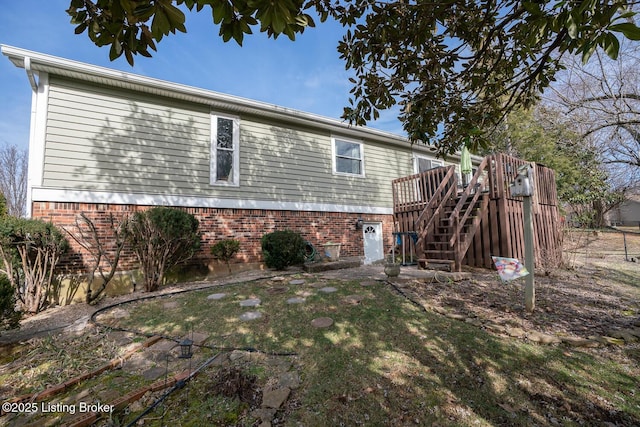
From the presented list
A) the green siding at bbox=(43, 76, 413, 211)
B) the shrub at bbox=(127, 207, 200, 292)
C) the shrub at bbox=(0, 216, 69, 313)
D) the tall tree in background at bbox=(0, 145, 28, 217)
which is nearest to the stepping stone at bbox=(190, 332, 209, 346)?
the shrub at bbox=(127, 207, 200, 292)

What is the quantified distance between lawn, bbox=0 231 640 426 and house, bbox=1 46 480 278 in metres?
3.03

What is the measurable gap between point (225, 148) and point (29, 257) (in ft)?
14.3

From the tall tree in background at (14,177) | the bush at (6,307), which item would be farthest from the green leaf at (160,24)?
the tall tree in background at (14,177)

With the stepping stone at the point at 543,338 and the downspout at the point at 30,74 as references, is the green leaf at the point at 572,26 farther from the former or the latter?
the downspout at the point at 30,74

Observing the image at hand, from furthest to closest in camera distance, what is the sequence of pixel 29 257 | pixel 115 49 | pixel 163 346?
pixel 29 257
pixel 163 346
pixel 115 49

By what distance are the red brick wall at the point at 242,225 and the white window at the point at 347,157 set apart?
4.85 ft

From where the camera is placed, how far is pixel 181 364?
285 centimetres

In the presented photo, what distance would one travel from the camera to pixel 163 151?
6.82 m

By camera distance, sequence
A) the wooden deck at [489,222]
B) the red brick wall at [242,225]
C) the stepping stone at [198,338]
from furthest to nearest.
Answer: the wooden deck at [489,222] < the red brick wall at [242,225] < the stepping stone at [198,338]

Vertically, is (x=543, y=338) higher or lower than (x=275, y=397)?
higher

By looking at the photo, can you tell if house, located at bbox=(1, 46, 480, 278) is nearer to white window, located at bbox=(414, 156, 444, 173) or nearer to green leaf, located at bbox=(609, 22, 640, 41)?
white window, located at bbox=(414, 156, 444, 173)

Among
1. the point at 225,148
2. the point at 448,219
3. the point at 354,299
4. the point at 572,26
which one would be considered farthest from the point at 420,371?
the point at 225,148

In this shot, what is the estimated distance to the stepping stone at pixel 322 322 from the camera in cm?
357

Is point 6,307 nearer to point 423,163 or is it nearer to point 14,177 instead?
point 423,163
